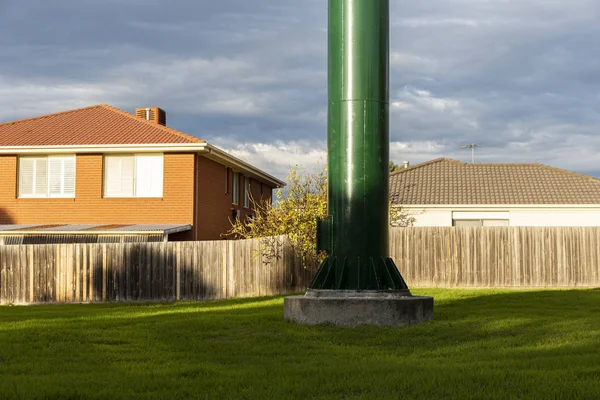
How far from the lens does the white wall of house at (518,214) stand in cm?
3416

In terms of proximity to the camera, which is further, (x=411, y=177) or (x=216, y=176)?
(x=411, y=177)

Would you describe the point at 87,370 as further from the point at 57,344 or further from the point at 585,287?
the point at 585,287

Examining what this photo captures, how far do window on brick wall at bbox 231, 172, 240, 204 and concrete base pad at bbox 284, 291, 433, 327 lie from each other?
23.6 meters

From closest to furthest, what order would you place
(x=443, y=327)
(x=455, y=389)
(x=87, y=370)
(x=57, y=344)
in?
(x=455, y=389), (x=87, y=370), (x=57, y=344), (x=443, y=327)

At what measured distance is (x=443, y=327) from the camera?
12133 mm

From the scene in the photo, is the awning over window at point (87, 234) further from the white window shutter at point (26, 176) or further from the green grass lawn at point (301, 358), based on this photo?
the green grass lawn at point (301, 358)

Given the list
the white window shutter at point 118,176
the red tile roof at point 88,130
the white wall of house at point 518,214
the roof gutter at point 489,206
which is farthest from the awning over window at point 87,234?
the white wall of house at point 518,214

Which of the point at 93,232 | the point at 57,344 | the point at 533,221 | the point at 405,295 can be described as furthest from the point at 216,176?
the point at 57,344

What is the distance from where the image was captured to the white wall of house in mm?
34156

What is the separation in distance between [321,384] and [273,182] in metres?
36.2

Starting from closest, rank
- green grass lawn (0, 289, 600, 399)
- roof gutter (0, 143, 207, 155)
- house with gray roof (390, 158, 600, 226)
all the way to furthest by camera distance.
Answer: green grass lawn (0, 289, 600, 399) → roof gutter (0, 143, 207, 155) → house with gray roof (390, 158, 600, 226)

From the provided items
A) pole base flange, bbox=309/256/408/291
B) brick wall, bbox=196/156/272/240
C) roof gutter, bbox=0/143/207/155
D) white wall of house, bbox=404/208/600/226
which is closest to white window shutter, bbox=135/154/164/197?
roof gutter, bbox=0/143/207/155

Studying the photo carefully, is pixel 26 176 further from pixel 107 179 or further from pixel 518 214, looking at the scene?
pixel 518 214

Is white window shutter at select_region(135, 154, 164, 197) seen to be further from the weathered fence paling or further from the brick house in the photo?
the weathered fence paling
